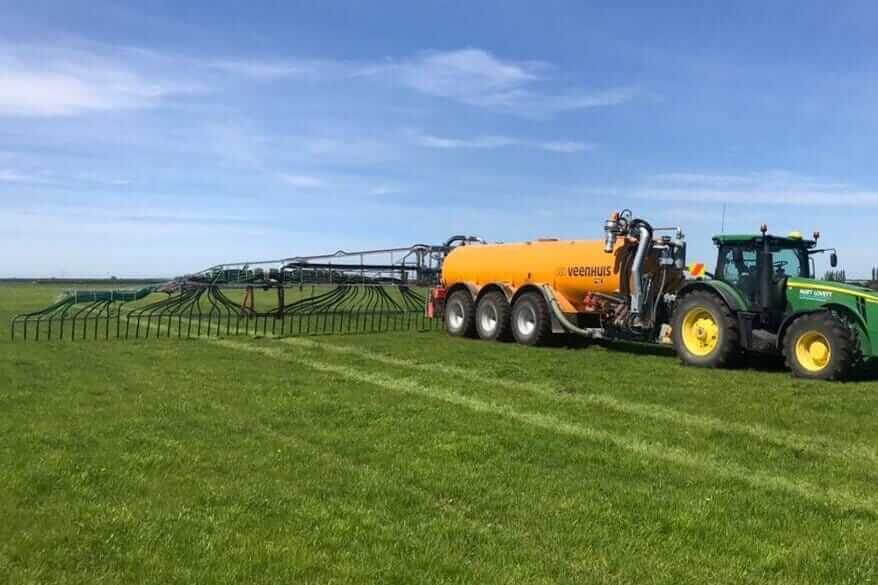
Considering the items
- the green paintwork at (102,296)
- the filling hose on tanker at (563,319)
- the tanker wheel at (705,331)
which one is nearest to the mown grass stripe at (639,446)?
the tanker wheel at (705,331)

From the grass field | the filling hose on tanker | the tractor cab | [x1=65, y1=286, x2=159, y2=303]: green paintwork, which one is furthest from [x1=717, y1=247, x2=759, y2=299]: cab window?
[x1=65, y1=286, x2=159, y2=303]: green paintwork

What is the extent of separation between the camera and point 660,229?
15.8 metres

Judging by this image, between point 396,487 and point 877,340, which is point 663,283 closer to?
point 877,340

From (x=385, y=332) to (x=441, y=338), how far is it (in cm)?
217

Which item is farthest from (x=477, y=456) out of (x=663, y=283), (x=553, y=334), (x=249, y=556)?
(x=553, y=334)

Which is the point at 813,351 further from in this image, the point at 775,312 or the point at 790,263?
the point at 790,263

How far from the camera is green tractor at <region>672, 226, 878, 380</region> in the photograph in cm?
1183

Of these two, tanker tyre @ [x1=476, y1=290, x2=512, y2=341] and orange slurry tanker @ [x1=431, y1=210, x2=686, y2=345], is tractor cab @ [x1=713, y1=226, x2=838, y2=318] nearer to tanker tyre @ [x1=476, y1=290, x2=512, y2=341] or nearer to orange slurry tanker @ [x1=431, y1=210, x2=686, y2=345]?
orange slurry tanker @ [x1=431, y1=210, x2=686, y2=345]

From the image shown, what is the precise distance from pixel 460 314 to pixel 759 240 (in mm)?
8208

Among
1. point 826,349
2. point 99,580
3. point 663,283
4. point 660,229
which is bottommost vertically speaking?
point 99,580

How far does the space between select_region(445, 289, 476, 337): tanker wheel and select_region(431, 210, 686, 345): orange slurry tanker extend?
0.02 m

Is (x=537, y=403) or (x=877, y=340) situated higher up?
(x=877, y=340)

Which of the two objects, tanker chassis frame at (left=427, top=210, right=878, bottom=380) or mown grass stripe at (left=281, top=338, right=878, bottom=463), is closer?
mown grass stripe at (left=281, top=338, right=878, bottom=463)

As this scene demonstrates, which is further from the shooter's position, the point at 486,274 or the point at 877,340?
the point at 486,274
